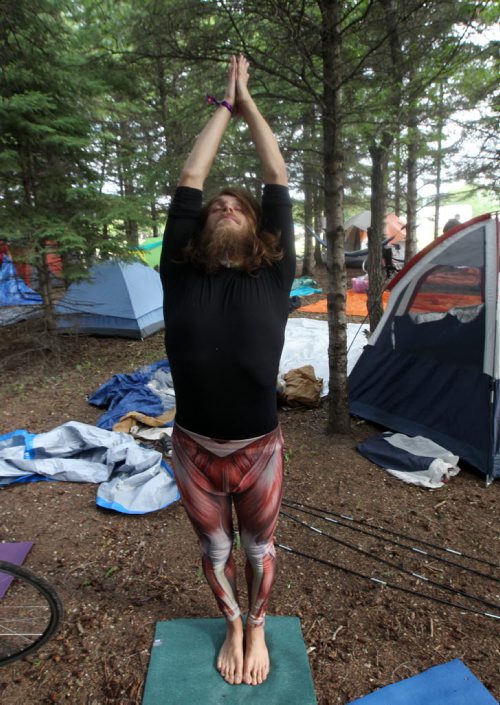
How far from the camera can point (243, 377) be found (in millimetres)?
1384

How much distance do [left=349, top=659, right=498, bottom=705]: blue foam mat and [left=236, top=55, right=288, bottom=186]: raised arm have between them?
6.40 ft

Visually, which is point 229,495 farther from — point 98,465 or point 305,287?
point 305,287

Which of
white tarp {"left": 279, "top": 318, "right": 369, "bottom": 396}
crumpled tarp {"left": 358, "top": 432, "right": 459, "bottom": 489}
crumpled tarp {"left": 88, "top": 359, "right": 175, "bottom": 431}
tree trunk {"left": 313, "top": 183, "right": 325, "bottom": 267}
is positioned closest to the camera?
crumpled tarp {"left": 358, "top": 432, "right": 459, "bottom": 489}

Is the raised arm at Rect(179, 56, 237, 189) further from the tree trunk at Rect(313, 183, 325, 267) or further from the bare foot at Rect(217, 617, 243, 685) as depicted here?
the tree trunk at Rect(313, 183, 325, 267)

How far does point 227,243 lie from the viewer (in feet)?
4.61

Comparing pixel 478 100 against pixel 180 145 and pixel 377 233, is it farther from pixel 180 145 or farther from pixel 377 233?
pixel 180 145

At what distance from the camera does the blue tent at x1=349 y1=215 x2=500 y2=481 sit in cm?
334

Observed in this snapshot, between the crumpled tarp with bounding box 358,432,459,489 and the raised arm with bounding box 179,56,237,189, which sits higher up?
the raised arm with bounding box 179,56,237,189

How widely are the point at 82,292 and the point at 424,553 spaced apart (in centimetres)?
646

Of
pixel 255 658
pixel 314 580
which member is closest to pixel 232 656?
pixel 255 658

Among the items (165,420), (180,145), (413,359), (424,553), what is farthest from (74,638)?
(180,145)

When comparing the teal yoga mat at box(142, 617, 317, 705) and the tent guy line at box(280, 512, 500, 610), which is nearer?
the teal yoga mat at box(142, 617, 317, 705)

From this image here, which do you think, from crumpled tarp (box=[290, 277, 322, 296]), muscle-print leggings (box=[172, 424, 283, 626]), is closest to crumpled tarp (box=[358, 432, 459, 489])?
muscle-print leggings (box=[172, 424, 283, 626])

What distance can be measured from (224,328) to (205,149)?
637 mm
